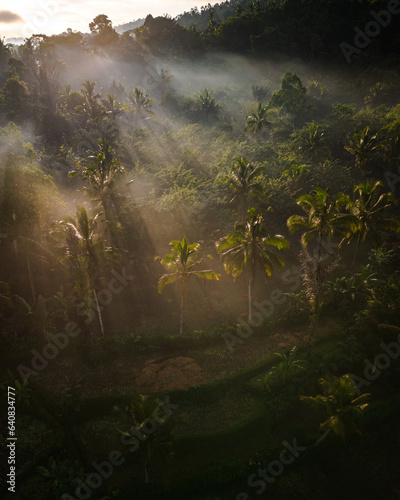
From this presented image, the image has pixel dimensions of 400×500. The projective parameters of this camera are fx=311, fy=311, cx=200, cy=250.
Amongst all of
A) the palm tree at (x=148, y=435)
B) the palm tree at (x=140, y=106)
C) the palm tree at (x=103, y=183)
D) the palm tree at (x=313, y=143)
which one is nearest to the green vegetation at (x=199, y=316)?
the palm tree at (x=148, y=435)

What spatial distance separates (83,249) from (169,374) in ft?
33.6

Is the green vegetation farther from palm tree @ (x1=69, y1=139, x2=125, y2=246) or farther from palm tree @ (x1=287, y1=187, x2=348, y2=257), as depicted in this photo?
palm tree @ (x1=69, y1=139, x2=125, y2=246)

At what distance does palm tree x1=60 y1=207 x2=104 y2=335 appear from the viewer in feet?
68.8

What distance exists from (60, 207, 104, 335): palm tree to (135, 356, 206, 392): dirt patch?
20.7 feet

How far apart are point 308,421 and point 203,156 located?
36942 mm

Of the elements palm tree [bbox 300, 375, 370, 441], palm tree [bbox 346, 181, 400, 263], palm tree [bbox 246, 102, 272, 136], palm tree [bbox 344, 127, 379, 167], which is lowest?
palm tree [bbox 300, 375, 370, 441]

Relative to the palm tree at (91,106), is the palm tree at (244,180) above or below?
below

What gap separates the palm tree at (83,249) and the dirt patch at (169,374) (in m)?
6.30

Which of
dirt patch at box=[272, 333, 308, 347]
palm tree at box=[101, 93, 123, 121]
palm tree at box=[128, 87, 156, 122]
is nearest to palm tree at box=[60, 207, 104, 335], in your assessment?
dirt patch at box=[272, 333, 308, 347]

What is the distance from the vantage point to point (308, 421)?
17875mm

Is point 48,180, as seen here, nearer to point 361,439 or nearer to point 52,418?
point 52,418

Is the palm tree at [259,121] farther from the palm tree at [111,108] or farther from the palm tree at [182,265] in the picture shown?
the palm tree at [182,265]

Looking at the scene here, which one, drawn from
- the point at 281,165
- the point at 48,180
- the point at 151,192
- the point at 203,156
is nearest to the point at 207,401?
the point at 48,180

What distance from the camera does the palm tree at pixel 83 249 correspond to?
2097 cm
